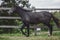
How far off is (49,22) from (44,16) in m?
0.36

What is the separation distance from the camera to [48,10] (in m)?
11.7

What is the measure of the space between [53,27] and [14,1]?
673 centimetres

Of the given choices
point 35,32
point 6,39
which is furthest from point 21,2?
point 6,39

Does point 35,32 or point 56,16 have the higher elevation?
point 56,16

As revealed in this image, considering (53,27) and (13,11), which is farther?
(53,27)

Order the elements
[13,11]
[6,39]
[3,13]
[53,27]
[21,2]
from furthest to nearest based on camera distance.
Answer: [21,2] → [3,13] → [53,27] → [13,11] → [6,39]

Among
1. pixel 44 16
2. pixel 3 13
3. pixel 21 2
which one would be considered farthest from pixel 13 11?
pixel 21 2

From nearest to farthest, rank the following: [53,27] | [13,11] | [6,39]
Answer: [6,39], [13,11], [53,27]

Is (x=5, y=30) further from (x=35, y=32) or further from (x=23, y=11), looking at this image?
(x=23, y=11)

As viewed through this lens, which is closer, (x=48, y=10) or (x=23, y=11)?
(x=23, y=11)

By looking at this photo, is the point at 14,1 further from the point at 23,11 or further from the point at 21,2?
the point at 23,11

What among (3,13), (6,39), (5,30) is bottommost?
(5,30)

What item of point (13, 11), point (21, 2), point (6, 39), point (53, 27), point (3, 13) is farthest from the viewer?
point (21, 2)

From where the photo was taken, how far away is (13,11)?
10.5m
